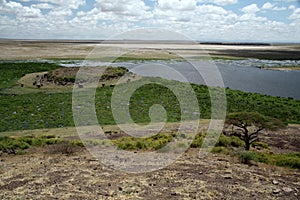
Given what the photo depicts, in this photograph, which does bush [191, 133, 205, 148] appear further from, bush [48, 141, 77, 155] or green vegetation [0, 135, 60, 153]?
green vegetation [0, 135, 60, 153]

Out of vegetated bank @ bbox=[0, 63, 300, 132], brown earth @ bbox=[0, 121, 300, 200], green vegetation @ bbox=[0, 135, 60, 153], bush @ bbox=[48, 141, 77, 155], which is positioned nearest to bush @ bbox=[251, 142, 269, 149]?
brown earth @ bbox=[0, 121, 300, 200]

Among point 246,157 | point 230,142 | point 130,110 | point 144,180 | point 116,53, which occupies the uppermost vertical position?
point 116,53

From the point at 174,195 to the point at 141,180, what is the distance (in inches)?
54.9

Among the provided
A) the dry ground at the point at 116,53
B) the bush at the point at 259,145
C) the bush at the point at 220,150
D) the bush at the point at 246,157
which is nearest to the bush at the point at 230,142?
the bush at the point at 259,145

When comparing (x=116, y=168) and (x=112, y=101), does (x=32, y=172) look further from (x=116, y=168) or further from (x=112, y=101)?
(x=112, y=101)

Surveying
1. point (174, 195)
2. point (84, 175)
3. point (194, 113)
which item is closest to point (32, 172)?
point (84, 175)

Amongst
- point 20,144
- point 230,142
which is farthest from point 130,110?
point 20,144

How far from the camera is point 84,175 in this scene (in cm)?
928

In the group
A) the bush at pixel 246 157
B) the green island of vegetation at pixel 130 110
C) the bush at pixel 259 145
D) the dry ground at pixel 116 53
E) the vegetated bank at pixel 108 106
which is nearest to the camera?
the bush at pixel 246 157

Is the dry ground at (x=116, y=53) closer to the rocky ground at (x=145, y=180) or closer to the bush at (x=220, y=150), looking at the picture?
the rocky ground at (x=145, y=180)

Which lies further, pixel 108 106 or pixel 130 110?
pixel 108 106

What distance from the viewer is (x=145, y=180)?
8922 mm

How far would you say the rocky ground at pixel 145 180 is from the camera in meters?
7.93

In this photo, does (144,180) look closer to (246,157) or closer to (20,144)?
(246,157)
